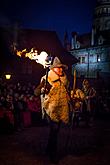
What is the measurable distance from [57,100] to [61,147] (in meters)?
2.04

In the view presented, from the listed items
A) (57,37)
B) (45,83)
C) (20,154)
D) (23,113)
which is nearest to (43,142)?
(20,154)

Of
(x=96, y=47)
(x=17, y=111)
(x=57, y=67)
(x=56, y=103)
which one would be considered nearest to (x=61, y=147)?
(x=56, y=103)

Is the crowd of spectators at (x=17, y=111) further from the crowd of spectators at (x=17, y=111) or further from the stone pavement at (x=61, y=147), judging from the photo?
the stone pavement at (x=61, y=147)

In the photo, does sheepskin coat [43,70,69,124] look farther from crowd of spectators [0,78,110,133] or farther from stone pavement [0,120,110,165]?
crowd of spectators [0,78,110,133]

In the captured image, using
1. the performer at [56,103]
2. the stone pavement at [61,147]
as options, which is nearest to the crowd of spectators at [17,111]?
the stone pavement at [61,147]

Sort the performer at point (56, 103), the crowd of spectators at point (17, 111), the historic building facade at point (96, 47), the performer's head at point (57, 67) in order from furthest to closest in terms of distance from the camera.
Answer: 1. the historic building facade at point (96, 47)
2. the crowd of spectators at point (17, 111)
3. the performer's head at point (57, 67)
4. the performer at point (56, 103)

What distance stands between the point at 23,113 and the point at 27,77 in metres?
14.7

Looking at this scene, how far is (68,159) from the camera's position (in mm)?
8398

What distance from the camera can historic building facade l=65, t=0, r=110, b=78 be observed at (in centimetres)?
6281

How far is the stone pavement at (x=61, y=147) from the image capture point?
27.0 ft

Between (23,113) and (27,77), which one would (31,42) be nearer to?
(27,77)

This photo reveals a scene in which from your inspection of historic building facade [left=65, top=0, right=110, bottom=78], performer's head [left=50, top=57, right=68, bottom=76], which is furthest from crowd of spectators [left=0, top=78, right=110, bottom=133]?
historic building facade [left=65, top=0, right=110, bottom=78]

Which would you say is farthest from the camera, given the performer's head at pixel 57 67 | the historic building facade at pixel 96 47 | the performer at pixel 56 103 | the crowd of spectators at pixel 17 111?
the historic building facade at pixel 96 47

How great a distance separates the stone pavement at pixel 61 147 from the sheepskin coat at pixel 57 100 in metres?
1.09
